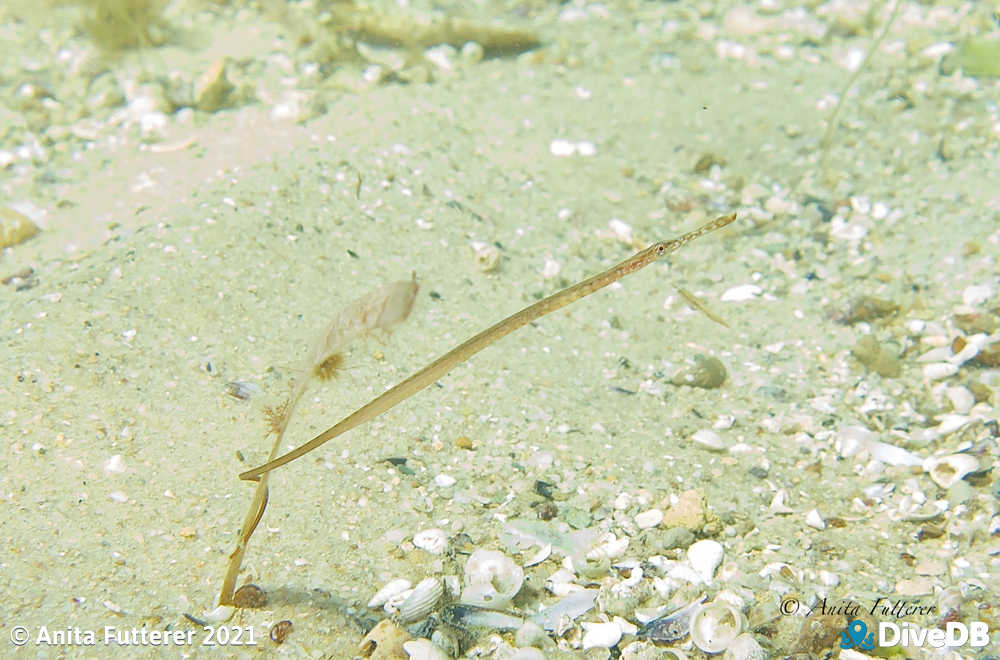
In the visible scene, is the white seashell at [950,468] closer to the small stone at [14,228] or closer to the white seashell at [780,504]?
the white seashell at [780,504]

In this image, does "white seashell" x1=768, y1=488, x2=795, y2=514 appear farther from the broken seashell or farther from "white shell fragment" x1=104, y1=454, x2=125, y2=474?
"white shell fragment" x1=104, y1=454, x2=125, y2=474

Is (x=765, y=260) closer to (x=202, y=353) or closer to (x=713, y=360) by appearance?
(x=713, y=360)

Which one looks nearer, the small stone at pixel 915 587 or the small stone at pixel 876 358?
the small stone at pixel 915 587

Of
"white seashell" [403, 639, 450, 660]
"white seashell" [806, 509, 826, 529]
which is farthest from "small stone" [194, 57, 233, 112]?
"white seashell" [806, 509, 826, 529]

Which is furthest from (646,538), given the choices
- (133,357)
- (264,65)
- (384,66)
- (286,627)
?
(264,65)

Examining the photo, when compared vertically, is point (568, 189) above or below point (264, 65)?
below

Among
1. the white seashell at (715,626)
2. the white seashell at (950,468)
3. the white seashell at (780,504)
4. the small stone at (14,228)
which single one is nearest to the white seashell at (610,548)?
the white seashell at (715,626)
